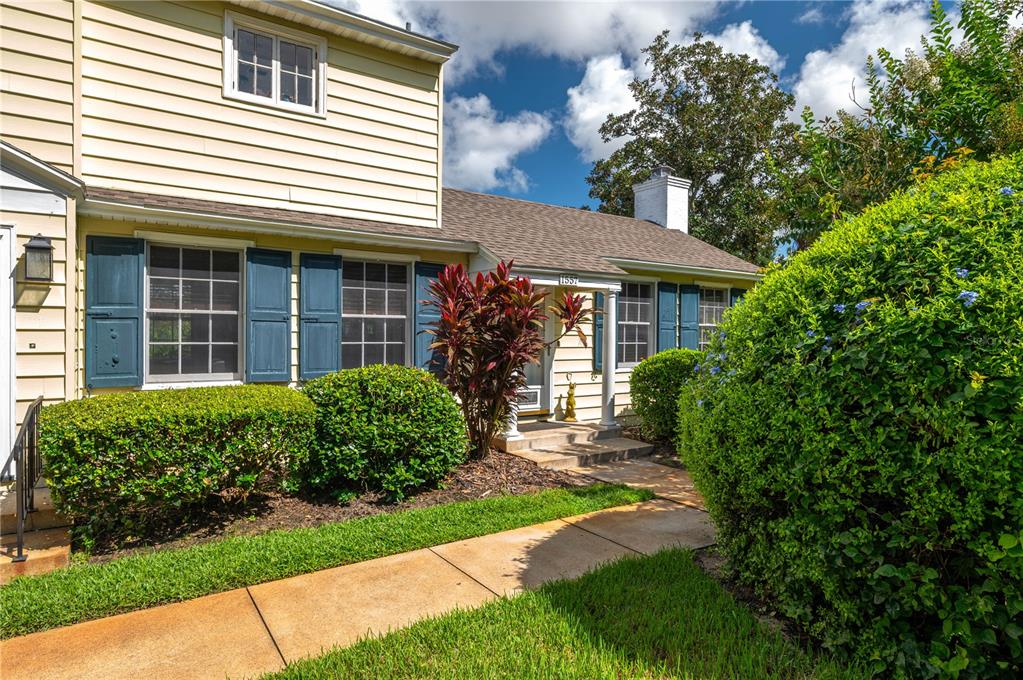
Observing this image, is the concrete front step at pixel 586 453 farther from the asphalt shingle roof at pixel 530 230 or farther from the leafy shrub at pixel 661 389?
the asphalt shingle roof at pixel 530 230

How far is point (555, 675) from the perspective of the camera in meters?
2.56

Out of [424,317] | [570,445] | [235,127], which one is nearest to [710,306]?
[570,445]

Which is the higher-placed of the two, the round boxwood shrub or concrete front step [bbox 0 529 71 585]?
the round boxwood shrub

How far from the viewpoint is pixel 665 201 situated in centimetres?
1448

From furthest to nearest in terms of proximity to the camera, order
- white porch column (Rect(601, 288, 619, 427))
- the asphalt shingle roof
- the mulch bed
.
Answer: white porch column (Rect(601, 288, 619, 427)) < the asphalt shingle roof < the mulch bed

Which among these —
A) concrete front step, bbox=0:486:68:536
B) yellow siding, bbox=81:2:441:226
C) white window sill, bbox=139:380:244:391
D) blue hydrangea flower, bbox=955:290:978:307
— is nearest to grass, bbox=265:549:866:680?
blue hydrangea flower, bbox=955:290:978:307

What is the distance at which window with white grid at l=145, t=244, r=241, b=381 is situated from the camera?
5.82m

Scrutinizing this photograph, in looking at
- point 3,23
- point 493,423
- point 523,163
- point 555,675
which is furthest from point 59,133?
point 523,163

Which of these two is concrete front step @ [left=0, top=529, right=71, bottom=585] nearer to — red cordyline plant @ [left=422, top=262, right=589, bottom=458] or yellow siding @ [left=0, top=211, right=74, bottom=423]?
yellow siding @ [left=0, top=211, right=74, bottom=423]

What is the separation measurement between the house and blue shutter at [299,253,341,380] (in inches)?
0.9

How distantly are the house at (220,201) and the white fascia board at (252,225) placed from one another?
23 millimetres

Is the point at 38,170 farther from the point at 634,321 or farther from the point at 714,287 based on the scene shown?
the point at 714,287

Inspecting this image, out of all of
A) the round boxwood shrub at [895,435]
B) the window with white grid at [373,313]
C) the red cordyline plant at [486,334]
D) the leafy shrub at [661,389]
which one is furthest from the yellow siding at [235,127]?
the round boxwood shrub at [895,435]

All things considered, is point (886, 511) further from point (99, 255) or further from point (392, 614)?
point (99, 255)
